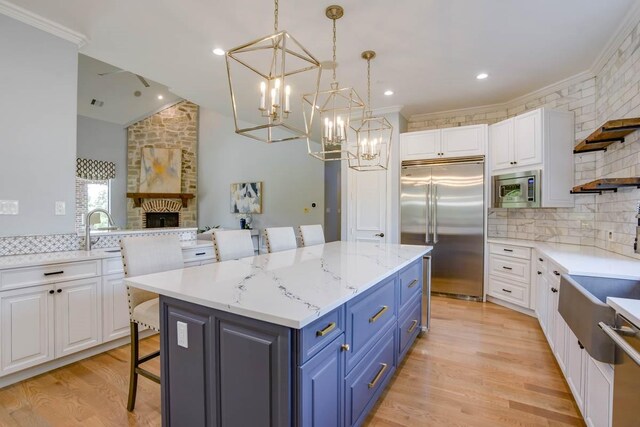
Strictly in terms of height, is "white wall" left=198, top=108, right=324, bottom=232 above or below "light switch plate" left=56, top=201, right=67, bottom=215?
above

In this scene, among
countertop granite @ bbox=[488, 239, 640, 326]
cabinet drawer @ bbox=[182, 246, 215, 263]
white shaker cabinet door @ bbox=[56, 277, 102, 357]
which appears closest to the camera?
countertop granite @ bbox=[488, 239, 640, 326]

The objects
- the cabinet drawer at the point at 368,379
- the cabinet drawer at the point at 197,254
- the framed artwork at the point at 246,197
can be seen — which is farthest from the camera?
the framed artwork at the point at 246,197

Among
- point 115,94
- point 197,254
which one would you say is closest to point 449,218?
point 197,254

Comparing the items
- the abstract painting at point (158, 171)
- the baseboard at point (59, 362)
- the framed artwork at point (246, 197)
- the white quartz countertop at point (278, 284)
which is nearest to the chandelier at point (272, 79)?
the white quartz countertop at point (278, 284)

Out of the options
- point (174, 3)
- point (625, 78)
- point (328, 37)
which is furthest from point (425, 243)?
point (174, 3)

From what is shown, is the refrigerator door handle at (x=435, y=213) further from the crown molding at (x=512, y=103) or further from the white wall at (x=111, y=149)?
the white wall at (x=111, y=149)

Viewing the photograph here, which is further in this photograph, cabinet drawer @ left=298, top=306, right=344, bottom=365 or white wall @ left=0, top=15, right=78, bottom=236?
white wall @ left=0, top=15, right=78, bottom=236

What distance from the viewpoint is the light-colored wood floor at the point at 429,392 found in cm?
183

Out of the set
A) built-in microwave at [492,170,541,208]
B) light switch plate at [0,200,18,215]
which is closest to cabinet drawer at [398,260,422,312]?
built-in microwave at [492,170,541,208]

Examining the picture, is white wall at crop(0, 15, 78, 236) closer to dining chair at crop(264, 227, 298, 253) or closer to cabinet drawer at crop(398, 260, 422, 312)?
dining chair at crop(264, 227, 298, 253)

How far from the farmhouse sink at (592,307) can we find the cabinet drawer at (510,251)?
1.76 m

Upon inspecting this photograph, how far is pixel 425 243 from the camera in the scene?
4.35m

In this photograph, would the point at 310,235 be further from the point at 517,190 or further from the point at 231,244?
the point at 517,190

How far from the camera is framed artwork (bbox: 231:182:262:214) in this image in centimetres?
767
